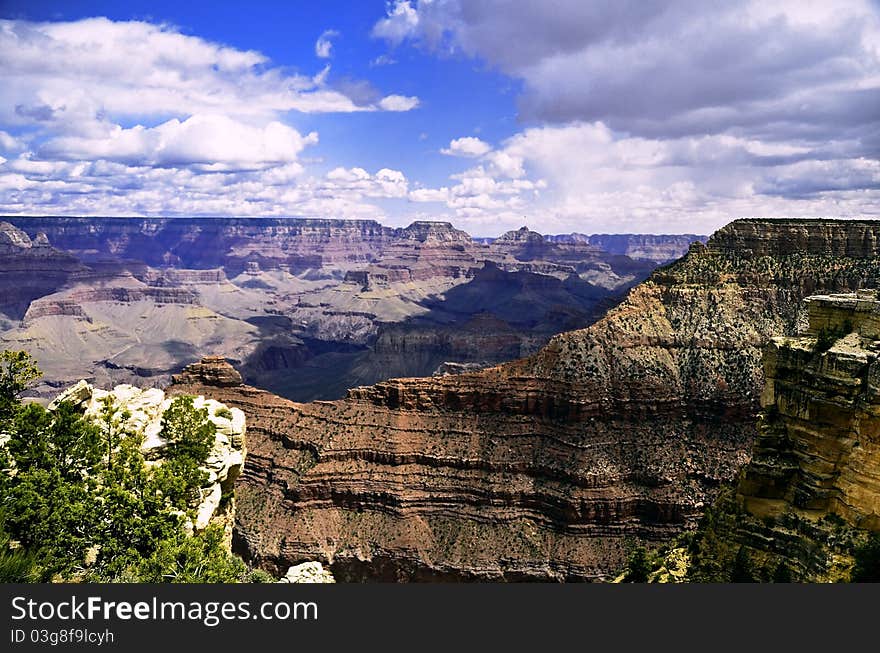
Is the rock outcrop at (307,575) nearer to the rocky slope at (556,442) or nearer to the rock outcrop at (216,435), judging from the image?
the rock outcrop at (216,435)

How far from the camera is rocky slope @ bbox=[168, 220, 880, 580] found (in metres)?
69.4

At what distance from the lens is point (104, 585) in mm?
17453

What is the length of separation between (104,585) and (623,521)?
201 ft

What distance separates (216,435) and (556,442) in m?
49.6

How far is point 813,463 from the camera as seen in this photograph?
80.6ft

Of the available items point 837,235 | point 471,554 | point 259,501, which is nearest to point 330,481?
point 259,501

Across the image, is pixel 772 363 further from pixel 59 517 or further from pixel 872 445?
pixel 59 517

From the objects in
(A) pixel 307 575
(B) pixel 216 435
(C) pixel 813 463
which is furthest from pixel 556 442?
(C) pixel 813 463

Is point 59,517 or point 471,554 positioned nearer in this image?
point 59,517

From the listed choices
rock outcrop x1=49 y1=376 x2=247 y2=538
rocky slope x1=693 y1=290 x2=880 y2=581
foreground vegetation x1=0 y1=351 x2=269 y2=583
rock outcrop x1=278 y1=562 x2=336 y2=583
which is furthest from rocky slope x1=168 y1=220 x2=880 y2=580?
foreground vegetation x1=0 y1=351 x2=269 y2=583

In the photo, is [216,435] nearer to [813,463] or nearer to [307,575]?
[307,575]

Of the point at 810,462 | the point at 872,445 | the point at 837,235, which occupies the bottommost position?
the point at 810,462

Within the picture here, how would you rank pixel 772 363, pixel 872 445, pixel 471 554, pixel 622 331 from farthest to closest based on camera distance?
pixel 622 331 → pixel 471 554 → pixel 772 363 → pixel 872 445

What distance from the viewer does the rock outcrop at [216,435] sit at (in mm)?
32156
